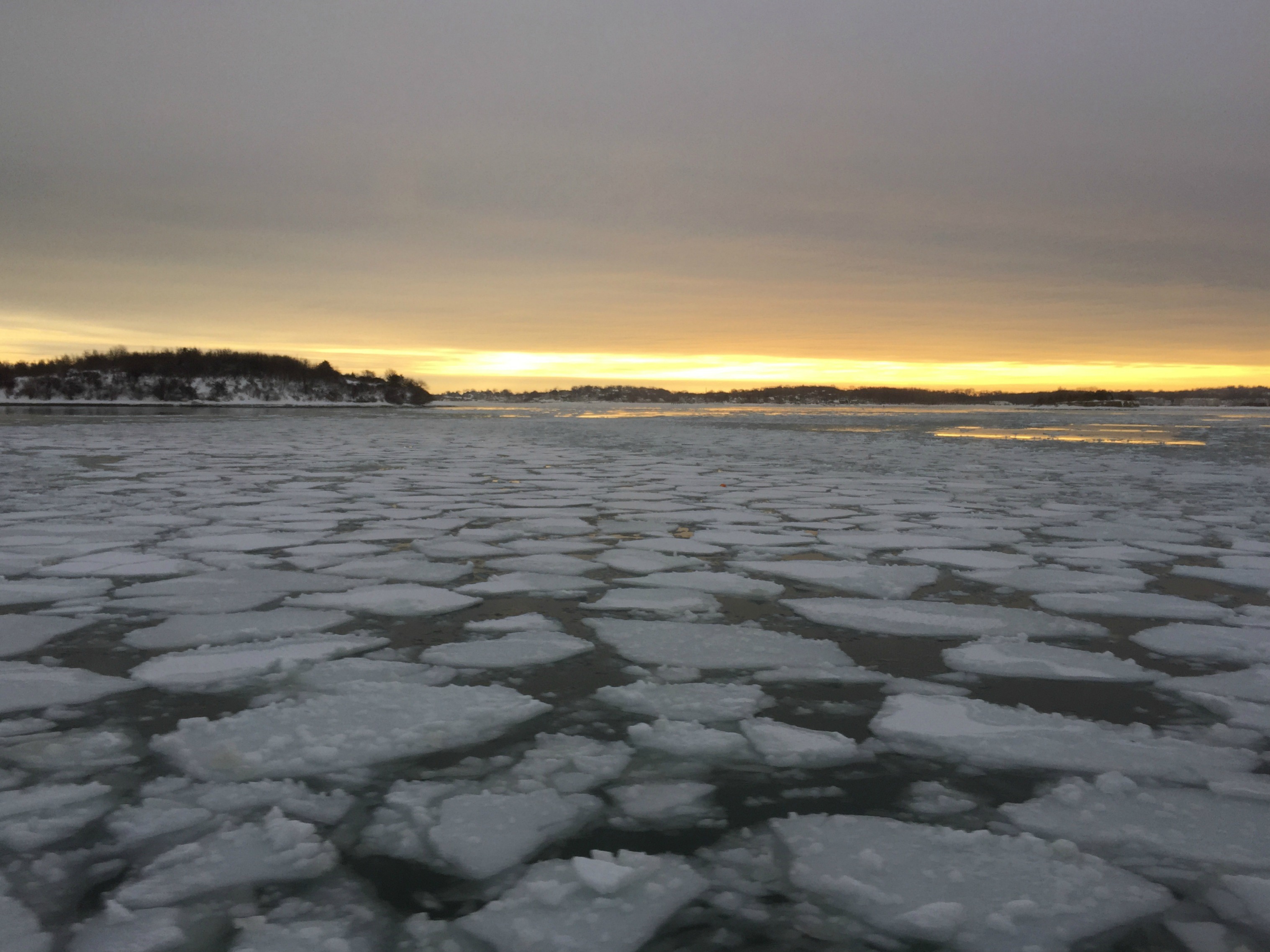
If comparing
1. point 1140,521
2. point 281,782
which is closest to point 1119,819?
point 281,782

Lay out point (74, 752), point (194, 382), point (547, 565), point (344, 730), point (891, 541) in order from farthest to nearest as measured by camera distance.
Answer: point (194, 382) < point (891, 541) < point (547, 565) < point (344, 730) < point (74, 752)

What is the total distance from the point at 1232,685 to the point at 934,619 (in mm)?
812

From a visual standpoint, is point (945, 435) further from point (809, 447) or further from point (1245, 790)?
point (1245, 790)

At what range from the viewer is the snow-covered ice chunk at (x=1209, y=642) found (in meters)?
2.29

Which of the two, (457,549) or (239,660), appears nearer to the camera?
(239,660)

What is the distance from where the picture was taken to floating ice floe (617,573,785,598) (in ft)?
9.84

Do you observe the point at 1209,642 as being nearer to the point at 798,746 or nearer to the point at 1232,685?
the point at 1232,685

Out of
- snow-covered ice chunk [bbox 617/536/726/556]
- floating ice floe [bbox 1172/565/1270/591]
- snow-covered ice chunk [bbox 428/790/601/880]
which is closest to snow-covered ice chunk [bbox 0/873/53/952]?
snow-covered ice chunk [bbox 428/790/601/880]

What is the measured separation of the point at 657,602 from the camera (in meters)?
2.83

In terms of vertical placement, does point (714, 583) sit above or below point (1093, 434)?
below

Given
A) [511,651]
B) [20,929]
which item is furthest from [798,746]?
[20,929]

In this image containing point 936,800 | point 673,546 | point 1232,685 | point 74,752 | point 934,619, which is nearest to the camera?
point 936,800

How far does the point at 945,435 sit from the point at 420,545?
1393 centimetres

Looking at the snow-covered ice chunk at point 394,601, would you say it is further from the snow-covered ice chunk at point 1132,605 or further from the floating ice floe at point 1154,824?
the snow-covered ice chunk at point 1132,605
